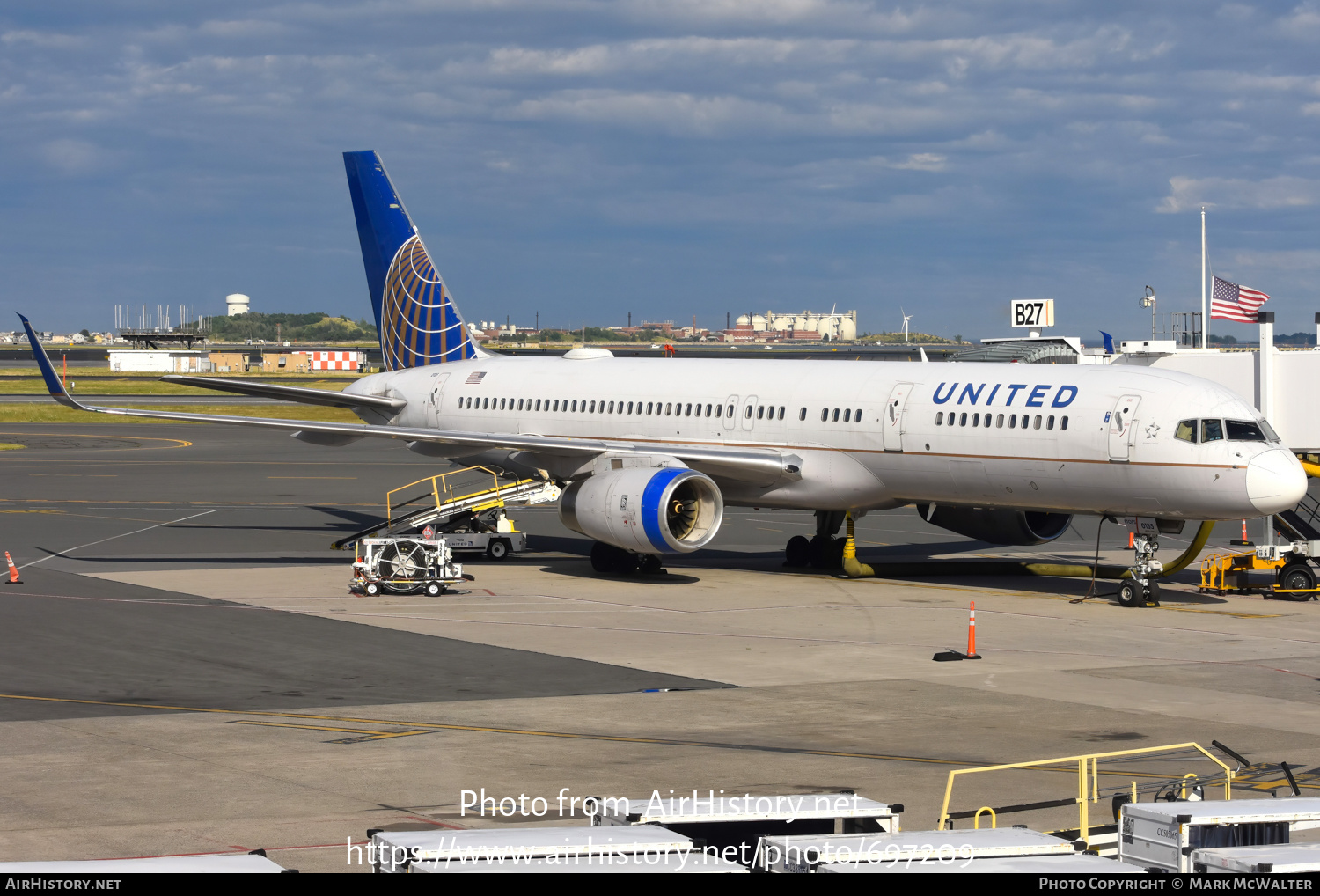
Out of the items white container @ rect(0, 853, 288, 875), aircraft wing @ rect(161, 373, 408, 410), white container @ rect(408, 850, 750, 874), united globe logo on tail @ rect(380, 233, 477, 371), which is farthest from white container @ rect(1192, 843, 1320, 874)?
united globe logo on tail @ rect(380, 233, 477, 371)

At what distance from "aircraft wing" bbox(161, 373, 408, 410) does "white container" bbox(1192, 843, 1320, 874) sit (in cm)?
2541

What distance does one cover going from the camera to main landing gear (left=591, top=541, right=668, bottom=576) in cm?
3469

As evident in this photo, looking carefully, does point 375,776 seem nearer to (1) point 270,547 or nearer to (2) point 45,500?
(1) point 270,547

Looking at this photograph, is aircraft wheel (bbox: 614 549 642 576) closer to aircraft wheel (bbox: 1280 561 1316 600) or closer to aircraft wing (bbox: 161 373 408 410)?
aircraft wing (bbox: 161 373 408 410)

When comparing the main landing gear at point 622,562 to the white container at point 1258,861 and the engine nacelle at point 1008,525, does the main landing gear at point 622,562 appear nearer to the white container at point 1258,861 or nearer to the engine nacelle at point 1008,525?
the engine nacelle at point 1008,525

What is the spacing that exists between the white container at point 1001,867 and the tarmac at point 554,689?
6.30 metres

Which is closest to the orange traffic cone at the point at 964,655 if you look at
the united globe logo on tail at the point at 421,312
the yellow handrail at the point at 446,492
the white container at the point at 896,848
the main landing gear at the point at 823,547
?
the main landing gear at the point at 823,547

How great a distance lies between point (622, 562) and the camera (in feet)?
114

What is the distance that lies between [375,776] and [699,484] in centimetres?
1730

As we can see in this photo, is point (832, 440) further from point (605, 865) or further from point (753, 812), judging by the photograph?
point (605, 865)

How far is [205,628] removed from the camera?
2648 centimetres

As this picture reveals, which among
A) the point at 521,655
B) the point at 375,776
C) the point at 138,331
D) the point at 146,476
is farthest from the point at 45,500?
the point at 138,331

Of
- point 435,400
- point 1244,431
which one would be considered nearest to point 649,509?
point 1244,431

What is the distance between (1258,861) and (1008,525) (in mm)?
27689
